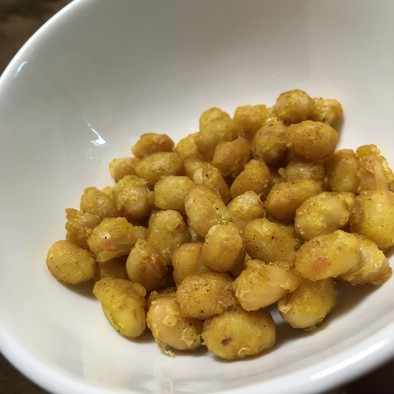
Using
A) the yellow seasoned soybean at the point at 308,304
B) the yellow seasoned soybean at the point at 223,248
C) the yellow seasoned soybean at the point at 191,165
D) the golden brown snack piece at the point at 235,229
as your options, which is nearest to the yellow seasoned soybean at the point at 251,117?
the golden brown snack piece at the point at 235,229

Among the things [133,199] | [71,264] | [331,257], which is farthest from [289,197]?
[71,264]

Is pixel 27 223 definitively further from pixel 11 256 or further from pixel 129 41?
pixel 129 41

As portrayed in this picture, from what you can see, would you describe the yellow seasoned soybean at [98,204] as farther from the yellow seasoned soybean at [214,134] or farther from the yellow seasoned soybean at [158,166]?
the yellow seasoned soybean at [214,134]

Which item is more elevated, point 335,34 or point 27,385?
point 335,34

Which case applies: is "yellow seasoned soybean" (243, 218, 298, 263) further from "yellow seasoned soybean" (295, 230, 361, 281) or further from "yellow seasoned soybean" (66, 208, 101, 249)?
"yellow seasoned soybean" (66, 208, 101, 249)

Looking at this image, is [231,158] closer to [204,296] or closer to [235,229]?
[235,229]

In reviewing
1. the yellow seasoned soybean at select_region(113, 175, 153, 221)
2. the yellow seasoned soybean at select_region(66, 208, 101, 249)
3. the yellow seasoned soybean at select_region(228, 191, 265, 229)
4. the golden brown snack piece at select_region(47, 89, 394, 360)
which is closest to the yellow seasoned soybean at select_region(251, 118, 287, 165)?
the golden brown snack piece at select_region(47, 89, 394, 360)

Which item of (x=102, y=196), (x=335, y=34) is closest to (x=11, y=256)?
(x=102, y=196)
